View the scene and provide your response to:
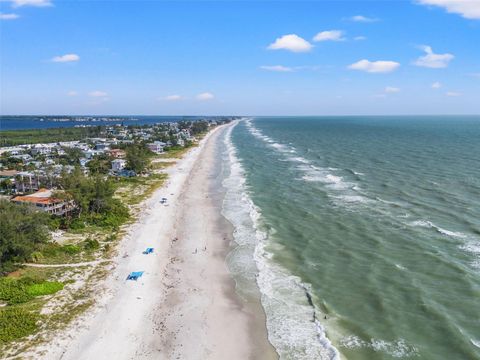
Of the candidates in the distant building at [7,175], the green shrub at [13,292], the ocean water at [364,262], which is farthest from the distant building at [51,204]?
the distant building at [7,175]

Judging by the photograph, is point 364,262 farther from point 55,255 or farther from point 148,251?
point 55,255

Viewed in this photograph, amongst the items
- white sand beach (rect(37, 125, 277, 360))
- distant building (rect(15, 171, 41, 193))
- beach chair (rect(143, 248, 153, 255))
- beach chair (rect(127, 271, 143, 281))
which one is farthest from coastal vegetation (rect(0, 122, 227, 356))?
distant building (rect(15, 171, 41, 193))

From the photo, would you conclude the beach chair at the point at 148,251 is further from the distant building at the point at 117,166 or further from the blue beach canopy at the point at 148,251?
the distant building at the point at 117,166

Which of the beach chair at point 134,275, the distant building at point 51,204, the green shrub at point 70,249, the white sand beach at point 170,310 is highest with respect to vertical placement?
the distant building at point 51,204

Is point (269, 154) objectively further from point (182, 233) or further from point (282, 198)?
point (182, 233)

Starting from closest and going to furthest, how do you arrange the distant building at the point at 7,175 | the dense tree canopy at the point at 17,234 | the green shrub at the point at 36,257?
the dense tree canopy at the point at 17,234 < the green shrub at the point at 36,257 < the distant building at the point at 7,175

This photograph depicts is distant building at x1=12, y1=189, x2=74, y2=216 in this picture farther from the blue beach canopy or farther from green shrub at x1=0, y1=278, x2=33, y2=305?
green shrub at x1=0, y1=278, x2=33, y2=305

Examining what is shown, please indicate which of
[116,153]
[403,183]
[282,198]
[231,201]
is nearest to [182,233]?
[231,201]
